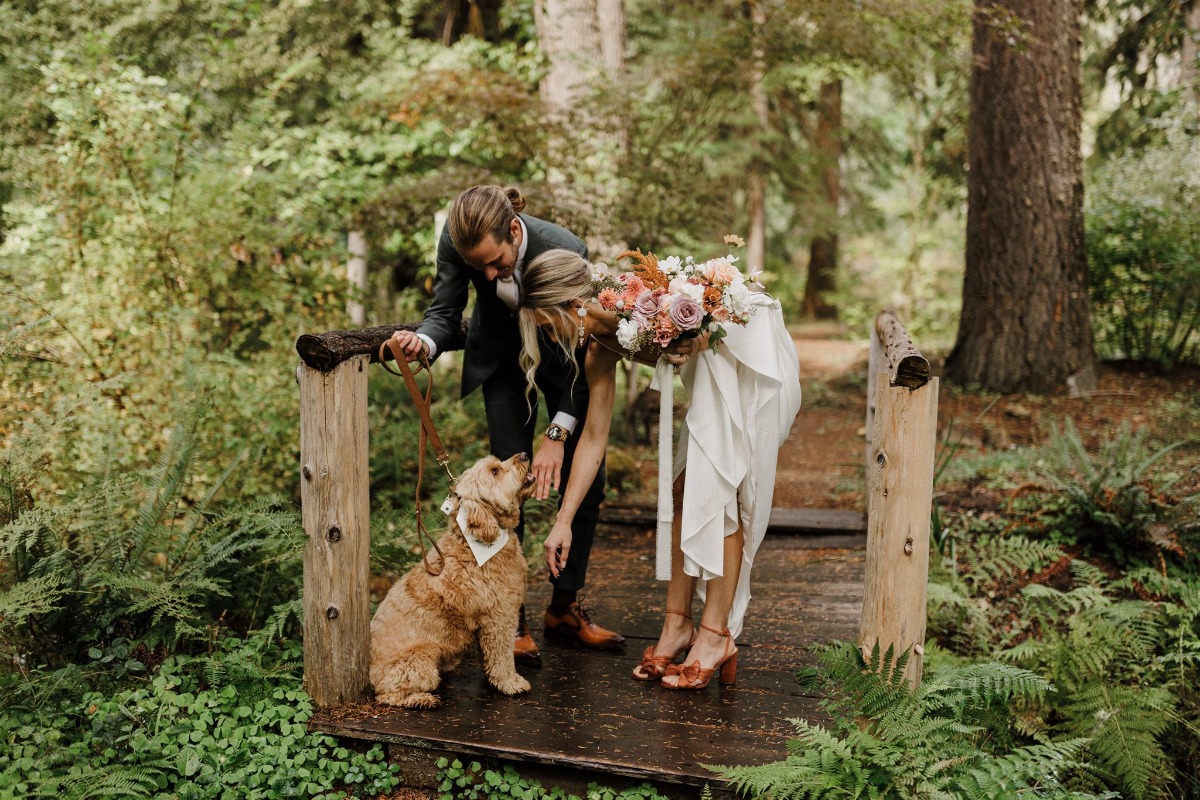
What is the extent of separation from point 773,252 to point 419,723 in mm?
23958

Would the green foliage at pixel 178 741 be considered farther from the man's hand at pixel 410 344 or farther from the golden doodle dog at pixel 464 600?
the man's hand at pixel 410 344

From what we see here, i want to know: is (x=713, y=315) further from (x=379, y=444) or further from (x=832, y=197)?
(x=832, y=197)

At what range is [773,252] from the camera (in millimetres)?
26375

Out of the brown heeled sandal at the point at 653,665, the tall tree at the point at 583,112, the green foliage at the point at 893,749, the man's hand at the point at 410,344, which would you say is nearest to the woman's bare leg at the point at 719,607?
the brown heeled sandal at the point at 653,665

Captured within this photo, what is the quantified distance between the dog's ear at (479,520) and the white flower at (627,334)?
0.96 meters

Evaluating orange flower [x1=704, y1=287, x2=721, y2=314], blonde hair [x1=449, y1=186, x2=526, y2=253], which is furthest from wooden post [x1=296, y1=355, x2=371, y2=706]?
orange flower [x1=704, y1=287, x2=721, y2=314]

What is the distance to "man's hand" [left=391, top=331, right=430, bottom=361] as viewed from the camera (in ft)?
13.2

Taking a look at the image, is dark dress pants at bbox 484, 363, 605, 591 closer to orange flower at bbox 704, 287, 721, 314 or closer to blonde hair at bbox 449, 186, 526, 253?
blonde hair at bbox 449, 186, 526, 253

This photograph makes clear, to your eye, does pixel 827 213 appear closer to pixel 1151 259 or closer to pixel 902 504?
pixel 1151 259

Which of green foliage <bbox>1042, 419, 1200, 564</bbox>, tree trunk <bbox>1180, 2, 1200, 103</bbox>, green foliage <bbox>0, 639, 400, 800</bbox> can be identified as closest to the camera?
green foliage <bbox>0, 639, 400, 800</bbox>

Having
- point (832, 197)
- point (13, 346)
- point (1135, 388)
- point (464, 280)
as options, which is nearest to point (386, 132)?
point (13, 346)

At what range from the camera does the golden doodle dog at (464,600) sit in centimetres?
399

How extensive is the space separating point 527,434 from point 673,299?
132cm

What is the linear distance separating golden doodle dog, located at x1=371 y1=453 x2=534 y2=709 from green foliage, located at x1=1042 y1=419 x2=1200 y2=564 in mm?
4386
